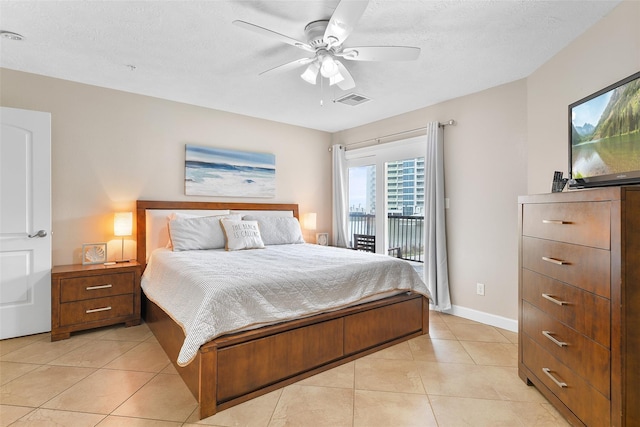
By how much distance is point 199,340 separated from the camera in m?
1.80

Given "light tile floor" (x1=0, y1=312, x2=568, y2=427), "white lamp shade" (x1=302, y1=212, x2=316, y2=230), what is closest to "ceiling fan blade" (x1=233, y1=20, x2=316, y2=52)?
"light tile floor" (x1=0, y1=312, x2=568, y2=427)

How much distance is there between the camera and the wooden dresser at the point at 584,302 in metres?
1.38

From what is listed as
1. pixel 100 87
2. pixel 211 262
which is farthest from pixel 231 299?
pixel 100 87

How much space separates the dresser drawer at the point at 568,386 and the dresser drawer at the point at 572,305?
0.84 feet

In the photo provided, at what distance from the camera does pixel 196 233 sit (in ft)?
11.5

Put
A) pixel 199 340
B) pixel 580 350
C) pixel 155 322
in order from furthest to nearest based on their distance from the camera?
pixel 155 322
pixel 199 340
pixel 580 350

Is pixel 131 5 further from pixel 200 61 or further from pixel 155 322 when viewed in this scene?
pixel 155 322

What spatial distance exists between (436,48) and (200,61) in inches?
76.0

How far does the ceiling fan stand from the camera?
175 centimetres

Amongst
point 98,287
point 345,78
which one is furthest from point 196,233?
point 345,78

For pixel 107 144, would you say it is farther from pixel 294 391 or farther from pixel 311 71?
pixel 294 391

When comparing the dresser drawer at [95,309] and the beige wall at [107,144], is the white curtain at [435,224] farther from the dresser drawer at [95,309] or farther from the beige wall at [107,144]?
the dresser drawer at [95,309]

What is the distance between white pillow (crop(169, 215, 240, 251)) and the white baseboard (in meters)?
2.74

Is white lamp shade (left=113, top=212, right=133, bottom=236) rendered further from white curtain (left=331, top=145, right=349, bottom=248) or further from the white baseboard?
the white baseboard
